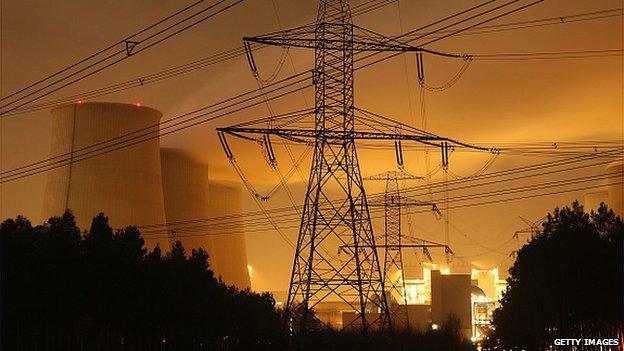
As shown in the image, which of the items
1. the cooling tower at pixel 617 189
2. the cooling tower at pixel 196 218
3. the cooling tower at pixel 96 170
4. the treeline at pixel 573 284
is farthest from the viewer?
the cooling tower at pixel 196 218

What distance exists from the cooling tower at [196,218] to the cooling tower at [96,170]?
7.72m

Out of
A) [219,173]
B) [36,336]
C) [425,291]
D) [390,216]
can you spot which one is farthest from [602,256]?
[425,291]

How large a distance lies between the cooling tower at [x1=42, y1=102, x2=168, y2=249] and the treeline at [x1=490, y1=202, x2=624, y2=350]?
9613 mm

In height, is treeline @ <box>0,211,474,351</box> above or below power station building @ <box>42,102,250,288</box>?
below

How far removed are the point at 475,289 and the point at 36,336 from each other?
30.5m

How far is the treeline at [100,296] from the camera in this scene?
650 inches

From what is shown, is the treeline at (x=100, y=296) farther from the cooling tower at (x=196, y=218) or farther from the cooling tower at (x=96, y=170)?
the cooling tower at (x=196, y=218)

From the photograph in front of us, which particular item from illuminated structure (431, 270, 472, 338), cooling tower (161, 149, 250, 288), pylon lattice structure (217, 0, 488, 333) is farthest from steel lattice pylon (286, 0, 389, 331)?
illuminated structure (431, 270, 472, 338)

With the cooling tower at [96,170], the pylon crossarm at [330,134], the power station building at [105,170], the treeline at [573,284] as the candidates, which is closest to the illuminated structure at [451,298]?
the treeline at [573,284]

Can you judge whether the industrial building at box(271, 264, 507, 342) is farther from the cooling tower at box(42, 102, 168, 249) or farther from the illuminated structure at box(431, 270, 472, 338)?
the cooling tower at box(42, 102, 168, 249)

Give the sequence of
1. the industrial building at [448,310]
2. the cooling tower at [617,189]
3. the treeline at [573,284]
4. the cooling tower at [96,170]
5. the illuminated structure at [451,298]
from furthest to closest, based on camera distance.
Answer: the illuminated structure at [451,298], the industrial building at [448,310], the cooling tower at [617,189], the cooling tower at [96,170], the treeline at [573,284]

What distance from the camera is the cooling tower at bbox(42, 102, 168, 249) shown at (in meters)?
22.1

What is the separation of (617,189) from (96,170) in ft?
57.6

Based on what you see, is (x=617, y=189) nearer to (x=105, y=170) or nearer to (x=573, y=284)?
(x=573, y=284)
